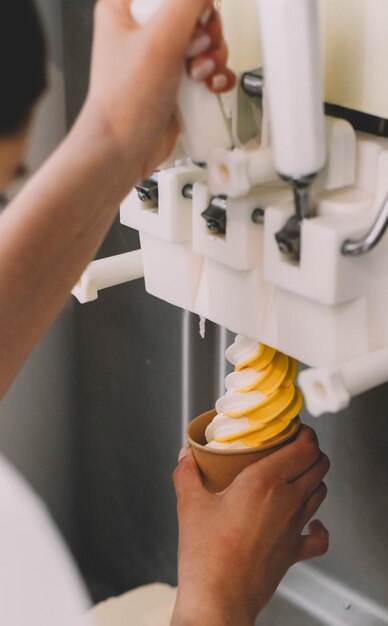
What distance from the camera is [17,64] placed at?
571 mm

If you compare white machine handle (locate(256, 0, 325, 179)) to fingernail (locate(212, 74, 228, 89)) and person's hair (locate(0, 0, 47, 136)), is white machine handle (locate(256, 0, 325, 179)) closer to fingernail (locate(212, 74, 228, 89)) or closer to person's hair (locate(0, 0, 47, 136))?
fingernail (locate(212, 74, 228, 89))

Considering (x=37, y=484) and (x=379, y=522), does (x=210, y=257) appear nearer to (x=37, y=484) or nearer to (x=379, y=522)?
(x=379, y=522)

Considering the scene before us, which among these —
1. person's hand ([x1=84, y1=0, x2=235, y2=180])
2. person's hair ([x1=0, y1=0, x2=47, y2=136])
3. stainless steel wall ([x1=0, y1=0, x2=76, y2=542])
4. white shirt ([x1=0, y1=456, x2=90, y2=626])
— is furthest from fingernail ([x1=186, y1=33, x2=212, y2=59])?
stainless steel wall ([x1=0, y1=0, x2=76, y2=542])

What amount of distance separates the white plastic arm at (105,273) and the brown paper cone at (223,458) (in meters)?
0.10

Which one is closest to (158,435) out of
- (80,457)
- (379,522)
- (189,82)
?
(80,457)

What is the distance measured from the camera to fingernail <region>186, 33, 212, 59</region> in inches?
19.1

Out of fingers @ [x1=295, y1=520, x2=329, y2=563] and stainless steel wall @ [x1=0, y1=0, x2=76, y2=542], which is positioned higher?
fingers @ [x1=295, y1=520, x2=329, y2=563]

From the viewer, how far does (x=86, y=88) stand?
0.83m

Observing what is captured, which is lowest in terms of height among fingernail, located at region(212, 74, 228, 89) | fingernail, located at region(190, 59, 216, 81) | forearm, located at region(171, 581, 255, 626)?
forearm, located at region(171, 581, 255, 626)

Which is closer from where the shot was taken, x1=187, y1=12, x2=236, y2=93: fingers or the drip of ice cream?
x1=187, y1=12, x2=236, y2=93: fingers

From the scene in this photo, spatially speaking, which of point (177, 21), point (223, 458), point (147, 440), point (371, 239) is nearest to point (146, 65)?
point (177, 21)

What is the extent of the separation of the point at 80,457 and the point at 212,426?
391 mm

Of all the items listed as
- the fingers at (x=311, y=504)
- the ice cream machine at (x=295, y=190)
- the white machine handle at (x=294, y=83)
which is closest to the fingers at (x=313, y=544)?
the fingers at (x=311, y=504)

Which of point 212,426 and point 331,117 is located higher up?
point 331,117
